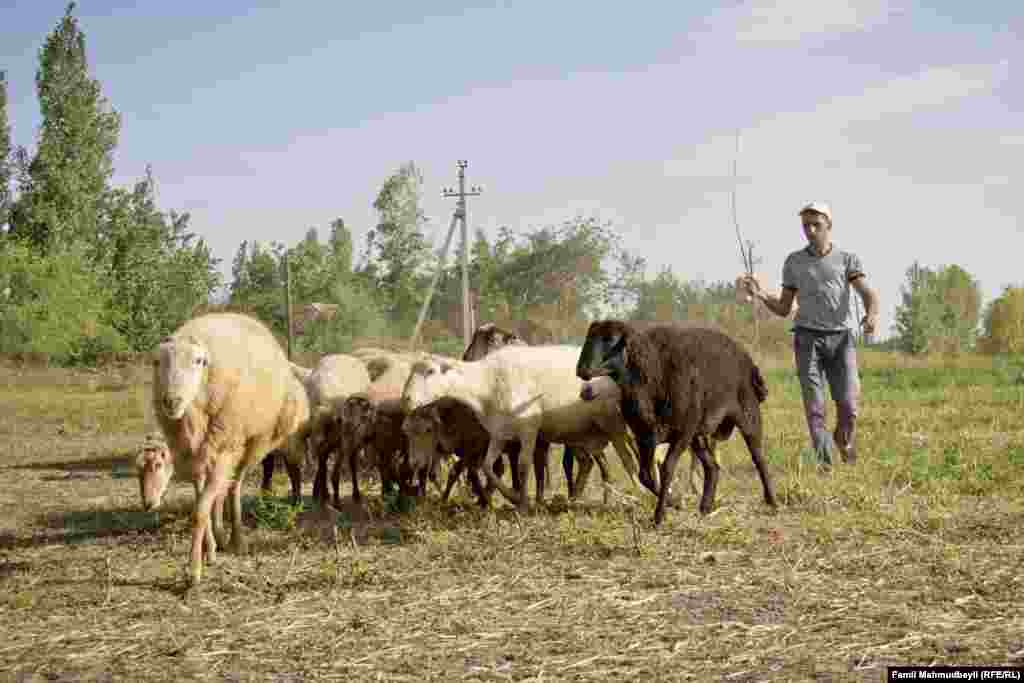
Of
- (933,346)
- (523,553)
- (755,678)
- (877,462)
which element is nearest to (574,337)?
(933,346)

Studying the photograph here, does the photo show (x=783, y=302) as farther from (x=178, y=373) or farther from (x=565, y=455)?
(x=178, y=373)

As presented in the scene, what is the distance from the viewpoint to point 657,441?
8734mm

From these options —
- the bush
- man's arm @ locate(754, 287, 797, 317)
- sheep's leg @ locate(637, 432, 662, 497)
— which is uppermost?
the bush

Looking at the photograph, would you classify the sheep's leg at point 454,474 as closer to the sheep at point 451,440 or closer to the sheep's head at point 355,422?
the sheep at point 451,440

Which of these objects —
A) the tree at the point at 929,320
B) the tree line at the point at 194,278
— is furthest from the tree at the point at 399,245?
the tree at the point at 929,320

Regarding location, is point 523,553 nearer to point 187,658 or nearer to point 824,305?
point 187,658

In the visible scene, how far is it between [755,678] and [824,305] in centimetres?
676

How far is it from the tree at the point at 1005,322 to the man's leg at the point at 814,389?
1753 inches

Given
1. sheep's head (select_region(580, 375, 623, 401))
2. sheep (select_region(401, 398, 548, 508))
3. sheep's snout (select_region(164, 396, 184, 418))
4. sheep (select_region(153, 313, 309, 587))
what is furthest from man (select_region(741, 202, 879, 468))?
sheep's snout (select_region(164, 396, 184, 418))

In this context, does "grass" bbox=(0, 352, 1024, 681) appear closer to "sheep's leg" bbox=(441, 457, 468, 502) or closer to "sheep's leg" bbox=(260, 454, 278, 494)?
"sheep's leg" bbox=(441, 457, 468, 502)

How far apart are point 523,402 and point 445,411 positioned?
96 centimetres

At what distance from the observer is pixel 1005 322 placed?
2106 inches

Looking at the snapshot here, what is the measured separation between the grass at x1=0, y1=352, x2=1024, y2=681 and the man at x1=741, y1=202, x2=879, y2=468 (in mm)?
627

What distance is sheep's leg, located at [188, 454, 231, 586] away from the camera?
23.9ft
